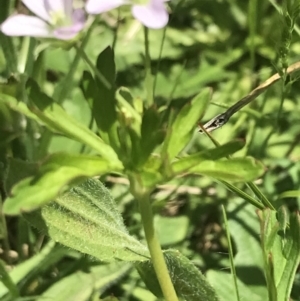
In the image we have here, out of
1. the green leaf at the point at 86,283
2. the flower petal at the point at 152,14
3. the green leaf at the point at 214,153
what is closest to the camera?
the flower petal at the point at 152,14

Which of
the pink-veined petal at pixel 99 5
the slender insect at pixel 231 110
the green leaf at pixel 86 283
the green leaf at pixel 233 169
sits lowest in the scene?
the green leaf at pixel 86 283

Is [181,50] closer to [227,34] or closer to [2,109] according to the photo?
[227,34]

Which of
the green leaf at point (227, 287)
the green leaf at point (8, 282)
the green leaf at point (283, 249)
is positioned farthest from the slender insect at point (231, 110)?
the green leaf at point (8, 282)

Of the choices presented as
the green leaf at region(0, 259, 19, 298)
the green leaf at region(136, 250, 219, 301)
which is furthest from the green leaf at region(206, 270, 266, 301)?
the green leaf at region(0, 259, 19, 298)

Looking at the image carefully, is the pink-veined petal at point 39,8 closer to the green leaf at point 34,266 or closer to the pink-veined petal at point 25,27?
the pink-veined petal at point 25,27

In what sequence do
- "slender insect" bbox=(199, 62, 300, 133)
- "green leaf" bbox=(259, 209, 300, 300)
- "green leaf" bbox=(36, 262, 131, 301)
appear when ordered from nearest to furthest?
"green leaf" bbox=(259, 209, 300, 300) → "slender insect" bbox=(199, 62, 300, 133) → "green leaf" bbox=(36, 262, 131, 301)

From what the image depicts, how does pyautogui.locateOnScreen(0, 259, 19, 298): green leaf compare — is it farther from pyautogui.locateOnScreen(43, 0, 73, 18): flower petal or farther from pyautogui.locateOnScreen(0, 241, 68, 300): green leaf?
pyautogui.locateOnScreen(43, 0, 73, 18): flower petal

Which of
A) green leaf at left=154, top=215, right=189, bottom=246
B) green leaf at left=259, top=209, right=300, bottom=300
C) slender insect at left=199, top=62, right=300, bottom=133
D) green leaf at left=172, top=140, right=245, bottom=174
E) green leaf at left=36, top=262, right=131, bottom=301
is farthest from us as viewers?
green leaf at left=154, top=215, right=189, bottom=246
